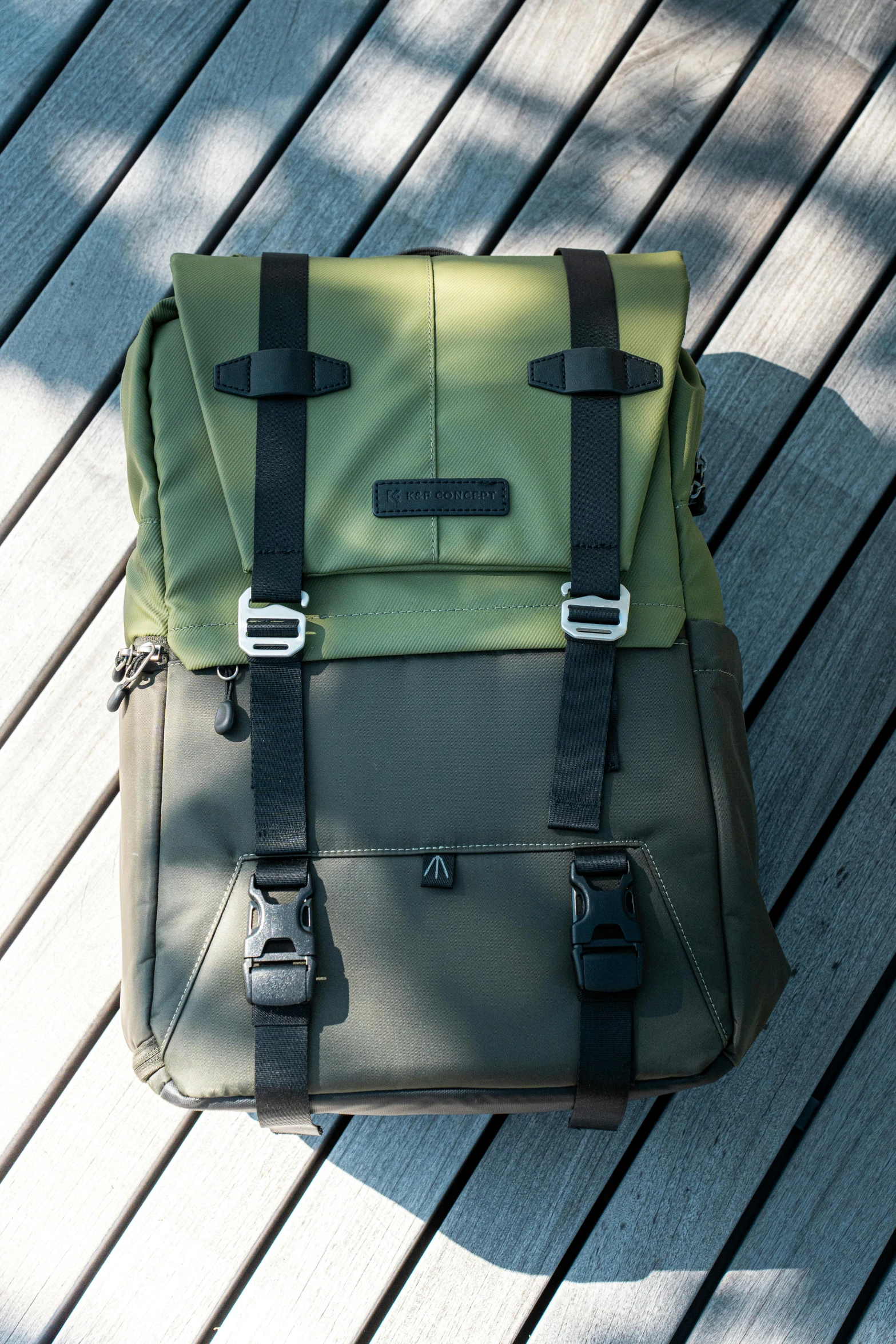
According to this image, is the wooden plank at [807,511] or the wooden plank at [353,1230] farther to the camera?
the wooden plank at [807,511]

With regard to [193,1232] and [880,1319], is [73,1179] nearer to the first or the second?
[193,1232]

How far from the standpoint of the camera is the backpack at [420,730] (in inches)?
35.5

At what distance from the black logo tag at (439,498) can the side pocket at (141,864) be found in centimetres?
30

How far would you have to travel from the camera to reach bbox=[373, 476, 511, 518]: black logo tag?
92cm

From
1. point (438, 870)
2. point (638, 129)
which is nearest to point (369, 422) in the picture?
point (438, 870)

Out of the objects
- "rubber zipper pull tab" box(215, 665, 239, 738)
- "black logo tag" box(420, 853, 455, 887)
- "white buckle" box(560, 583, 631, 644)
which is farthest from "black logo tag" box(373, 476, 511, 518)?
"black logo tag" box(420, 853, 455, 887)

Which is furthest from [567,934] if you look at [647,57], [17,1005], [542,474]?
[647,57]

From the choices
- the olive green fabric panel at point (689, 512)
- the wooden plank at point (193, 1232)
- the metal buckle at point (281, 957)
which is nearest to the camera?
the metal buckle at point (281, 957)

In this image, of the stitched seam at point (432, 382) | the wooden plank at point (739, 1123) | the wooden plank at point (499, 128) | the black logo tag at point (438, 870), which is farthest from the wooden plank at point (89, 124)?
the wooden plank at point (739, 1123)

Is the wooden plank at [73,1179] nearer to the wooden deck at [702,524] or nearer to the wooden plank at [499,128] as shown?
the wooden deck at [702,524]

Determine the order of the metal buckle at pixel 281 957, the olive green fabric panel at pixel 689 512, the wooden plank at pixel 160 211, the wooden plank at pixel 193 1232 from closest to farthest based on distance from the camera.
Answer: the metal buckle at pixel 281 957 → the olive green fabric panel at pixel 689 512 → the wooden plank at pixel 193 1232 → the wooden plank at pixel 160 211

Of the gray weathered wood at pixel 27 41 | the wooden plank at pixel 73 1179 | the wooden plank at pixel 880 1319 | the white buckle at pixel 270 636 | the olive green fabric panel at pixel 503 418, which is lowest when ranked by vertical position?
the wooden plank at pixel 73 1179

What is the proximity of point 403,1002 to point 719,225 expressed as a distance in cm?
113

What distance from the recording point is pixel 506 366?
3.10 ft
